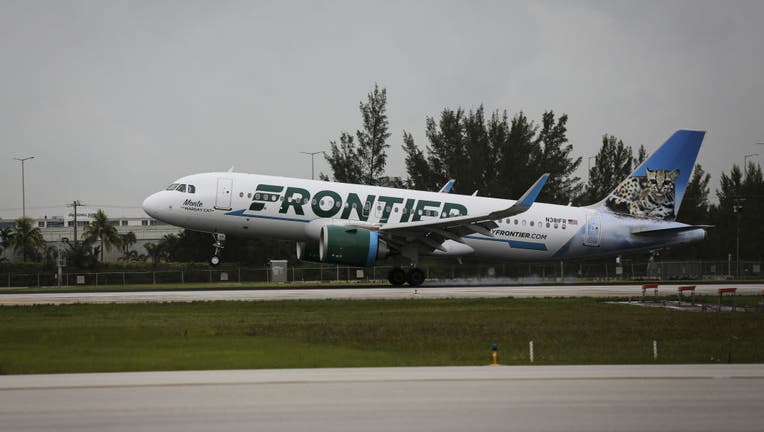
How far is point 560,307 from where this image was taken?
31391 mm

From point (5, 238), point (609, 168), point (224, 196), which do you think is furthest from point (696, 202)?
point (5, 238)

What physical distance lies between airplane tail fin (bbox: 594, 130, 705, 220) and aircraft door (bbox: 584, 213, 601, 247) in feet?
6.22

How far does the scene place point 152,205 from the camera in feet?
137

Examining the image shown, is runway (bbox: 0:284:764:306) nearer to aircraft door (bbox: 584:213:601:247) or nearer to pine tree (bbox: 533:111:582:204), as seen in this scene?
aircraft door (bbox: 584:213:601:247)

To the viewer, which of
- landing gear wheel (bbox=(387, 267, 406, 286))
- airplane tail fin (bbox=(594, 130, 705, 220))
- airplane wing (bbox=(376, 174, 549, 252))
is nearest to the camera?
airplane wing (bbox=(376, 174, 549, 252))

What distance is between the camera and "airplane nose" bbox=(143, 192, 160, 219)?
41438 mm

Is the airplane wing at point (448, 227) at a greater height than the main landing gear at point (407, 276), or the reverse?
the airplane wing at point (448, 227)

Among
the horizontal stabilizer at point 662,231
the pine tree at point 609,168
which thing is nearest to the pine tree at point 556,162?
the pine tree at point 609,168

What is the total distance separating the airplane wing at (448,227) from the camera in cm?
3947

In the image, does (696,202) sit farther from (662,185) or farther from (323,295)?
(323,295)

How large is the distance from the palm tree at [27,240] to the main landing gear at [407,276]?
69.8 m

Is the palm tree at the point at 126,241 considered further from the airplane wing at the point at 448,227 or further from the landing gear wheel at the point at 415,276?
the airplane wing at the point at 448,227

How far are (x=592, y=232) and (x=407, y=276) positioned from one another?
10.3 m

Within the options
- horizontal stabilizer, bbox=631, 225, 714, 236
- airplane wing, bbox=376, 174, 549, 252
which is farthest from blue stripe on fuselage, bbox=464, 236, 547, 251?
horizontal stabilizer, bbox=631, 225, 714, 236
